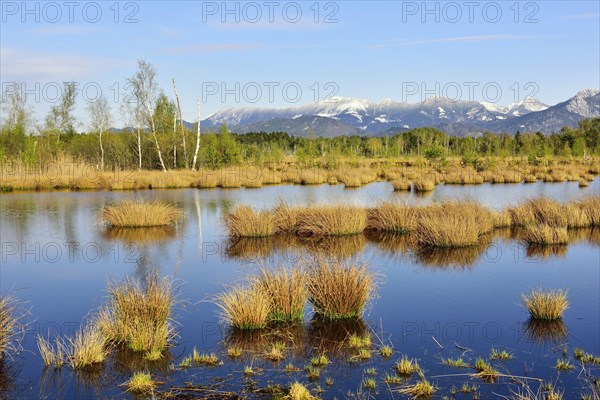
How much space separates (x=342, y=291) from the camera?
35.0ft

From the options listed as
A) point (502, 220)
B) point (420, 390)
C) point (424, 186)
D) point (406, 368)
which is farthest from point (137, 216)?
point (424, 186)

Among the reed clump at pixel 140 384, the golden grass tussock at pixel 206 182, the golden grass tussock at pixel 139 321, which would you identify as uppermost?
the golden grass tussock at pixel 206 182

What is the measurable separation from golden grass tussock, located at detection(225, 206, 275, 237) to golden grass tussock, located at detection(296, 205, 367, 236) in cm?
114

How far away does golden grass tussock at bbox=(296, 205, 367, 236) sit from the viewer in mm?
20141

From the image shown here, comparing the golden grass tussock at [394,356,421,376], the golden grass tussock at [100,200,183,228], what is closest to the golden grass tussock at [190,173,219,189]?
the golden grass tussock at [100,200,183,228]

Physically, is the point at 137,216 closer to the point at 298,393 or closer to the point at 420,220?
the point at 420,220

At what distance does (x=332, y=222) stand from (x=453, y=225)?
427 centimetres

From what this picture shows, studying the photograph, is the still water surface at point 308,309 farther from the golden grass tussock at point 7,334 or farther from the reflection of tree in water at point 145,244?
the golden grass tussock at point 7,334

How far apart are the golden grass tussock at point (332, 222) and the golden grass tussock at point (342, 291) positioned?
30.4 feet

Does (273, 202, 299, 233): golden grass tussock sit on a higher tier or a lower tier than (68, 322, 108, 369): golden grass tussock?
higher

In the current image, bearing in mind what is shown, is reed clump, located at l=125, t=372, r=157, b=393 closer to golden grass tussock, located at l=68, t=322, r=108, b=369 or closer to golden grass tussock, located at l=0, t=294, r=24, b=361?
golden grass tussock, located at l=68, t=322, r=108, b=369

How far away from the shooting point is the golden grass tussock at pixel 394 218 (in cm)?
2061

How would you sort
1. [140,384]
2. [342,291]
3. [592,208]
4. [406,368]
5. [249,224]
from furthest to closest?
[592,208] < [249,224] < [342,291] < [406,368] < [140,384]

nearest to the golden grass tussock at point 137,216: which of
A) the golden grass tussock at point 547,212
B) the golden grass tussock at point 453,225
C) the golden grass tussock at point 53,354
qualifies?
the golden grass tussock at point 453,225
